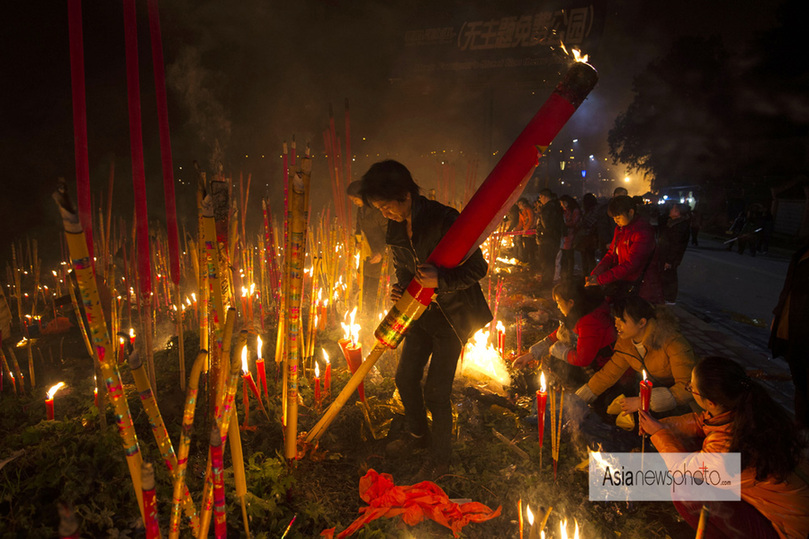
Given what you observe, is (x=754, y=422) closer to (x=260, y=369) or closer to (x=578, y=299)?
(x=578, y=299)

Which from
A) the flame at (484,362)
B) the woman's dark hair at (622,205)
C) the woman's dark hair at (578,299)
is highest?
the woman's dark hair at (622,205)

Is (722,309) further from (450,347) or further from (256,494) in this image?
(256,494)

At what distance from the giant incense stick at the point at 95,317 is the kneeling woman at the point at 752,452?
2.69 m

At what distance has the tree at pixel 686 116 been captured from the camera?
2270 cm

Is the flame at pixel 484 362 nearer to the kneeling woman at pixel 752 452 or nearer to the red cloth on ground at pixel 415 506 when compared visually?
the red cloth on ground at pixel 415 506

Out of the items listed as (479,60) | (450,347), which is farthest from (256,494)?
(479,60)

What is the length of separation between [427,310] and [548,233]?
6421 mm

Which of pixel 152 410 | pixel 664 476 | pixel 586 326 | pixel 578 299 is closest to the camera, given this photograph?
pixel 152 410

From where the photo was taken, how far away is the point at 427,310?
2.55 meters

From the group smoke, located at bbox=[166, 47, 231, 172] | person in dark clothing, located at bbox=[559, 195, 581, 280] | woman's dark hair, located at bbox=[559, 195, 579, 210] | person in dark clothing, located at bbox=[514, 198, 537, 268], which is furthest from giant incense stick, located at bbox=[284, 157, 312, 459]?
smoke, located at bbox=[166, 47, 231, 172]

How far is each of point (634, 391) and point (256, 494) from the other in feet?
9.99

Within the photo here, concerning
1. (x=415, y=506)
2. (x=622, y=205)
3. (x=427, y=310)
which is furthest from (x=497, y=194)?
(x=622, y=205)

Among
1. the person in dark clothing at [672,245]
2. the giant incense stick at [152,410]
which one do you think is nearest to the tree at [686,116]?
the person in dark clothing at [672,245]

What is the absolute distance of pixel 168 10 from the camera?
9.06 m
